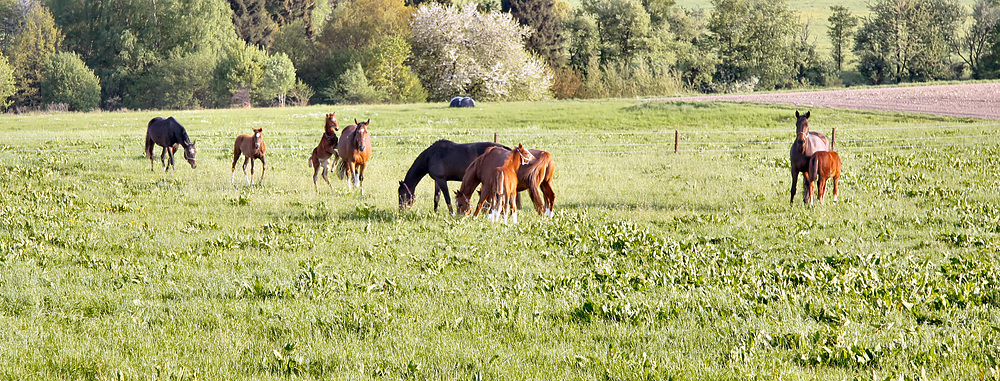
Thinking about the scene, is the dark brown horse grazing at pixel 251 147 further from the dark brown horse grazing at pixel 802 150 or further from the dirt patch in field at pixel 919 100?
the dirt patch in field at pixel 919 100

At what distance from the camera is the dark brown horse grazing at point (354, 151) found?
1800 cm

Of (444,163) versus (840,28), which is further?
(840,28)

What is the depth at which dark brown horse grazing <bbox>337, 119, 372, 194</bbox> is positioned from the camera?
18.0m

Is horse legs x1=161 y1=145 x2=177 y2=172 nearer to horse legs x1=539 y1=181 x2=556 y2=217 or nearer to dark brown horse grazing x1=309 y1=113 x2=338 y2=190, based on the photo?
dark brown horse grazing x1=309 y1=113 x2=338 y2=190

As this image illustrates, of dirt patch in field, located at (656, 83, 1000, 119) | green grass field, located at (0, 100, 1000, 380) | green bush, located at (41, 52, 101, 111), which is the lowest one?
green grass field, located at (0, 100, 1000, 380)

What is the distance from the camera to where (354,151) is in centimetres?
1847

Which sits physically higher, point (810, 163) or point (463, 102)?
point (463, 102)

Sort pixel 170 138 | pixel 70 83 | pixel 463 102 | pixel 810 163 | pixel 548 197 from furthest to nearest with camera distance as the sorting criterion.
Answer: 1. pixel 70 83
2. pixel 463 102
3. pixel 170 138
4. pixel 810 163
5. pixel 548 197

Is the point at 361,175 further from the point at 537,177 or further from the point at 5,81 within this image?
the point at 5,81

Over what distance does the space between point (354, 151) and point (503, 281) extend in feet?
31.8

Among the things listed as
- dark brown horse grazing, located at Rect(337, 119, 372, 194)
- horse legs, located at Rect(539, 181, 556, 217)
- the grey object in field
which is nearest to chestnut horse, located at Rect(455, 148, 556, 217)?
horse legs, located at Rect(539, 181, 556, 217)

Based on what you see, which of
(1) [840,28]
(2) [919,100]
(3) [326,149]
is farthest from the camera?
(1) [840,28]

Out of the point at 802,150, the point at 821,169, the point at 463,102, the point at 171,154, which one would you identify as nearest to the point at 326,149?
the point at 171,154

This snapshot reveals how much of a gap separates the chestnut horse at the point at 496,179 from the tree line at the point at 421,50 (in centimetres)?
5522
